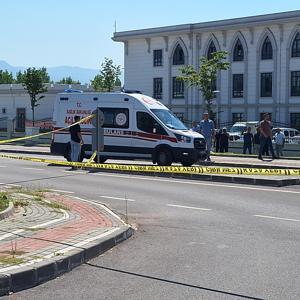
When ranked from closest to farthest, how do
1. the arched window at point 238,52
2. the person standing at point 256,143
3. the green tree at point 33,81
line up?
the person standing at point 256,143
the arched window at point 238,52
the green tree at point 33,81

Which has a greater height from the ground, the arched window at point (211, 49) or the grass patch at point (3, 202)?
the arched window at point (211, 49)

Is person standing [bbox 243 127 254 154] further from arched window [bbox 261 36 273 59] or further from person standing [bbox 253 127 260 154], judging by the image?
arched window [bbox 261 36 273 59]

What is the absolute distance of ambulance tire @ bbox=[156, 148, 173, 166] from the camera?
20688 mm

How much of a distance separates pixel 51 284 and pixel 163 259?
1622 mm

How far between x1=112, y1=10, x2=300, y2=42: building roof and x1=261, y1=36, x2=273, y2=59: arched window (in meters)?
1.86

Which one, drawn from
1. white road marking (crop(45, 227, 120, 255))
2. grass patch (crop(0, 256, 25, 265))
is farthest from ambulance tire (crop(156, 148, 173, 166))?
grass patch (crop(0, 256, 25, 265))

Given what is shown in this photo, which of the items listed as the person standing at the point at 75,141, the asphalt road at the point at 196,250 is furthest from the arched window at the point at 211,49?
the asphalt road at the point at 196,250

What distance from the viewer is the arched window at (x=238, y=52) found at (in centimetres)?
5853

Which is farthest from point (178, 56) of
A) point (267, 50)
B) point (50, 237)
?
point (50, 237)

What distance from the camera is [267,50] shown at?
57.1 metres

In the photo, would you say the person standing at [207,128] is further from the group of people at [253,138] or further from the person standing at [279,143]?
the person standing at [279,143]

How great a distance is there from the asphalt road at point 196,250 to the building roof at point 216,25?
4316 centimetres

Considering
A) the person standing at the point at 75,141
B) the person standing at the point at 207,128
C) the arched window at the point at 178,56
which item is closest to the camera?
the person standing at the point at 75,141

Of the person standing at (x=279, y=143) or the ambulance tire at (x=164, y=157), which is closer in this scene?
the ambulance tire at (x=164, y=157)
